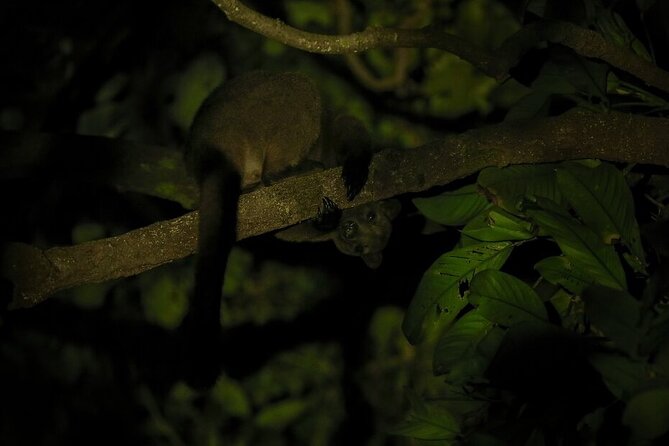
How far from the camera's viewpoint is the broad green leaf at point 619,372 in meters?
1.74

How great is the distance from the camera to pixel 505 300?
2.22 meters

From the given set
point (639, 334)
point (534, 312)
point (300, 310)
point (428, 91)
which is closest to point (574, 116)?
point (534, 312)

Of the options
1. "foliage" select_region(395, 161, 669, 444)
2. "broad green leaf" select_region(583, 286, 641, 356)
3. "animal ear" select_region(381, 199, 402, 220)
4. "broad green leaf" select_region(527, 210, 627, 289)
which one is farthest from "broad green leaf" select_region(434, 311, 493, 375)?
"animal ear" select_region(381, 199, 402, 220)

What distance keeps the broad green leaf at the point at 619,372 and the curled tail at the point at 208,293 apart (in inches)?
55.9

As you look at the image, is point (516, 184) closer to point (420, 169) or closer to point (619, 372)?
point (420, 169)

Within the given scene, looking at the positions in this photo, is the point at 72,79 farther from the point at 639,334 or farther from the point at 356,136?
the point at 639,334

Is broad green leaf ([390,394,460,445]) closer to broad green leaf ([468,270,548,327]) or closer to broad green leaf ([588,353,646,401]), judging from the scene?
broad green leaf ([468,270,548,327])

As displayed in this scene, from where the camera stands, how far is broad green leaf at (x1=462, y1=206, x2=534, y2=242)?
253 cm

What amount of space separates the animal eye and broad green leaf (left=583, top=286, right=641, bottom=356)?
245cm

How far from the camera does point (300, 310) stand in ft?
18.2

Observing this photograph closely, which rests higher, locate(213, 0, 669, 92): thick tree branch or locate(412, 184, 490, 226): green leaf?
locate(213, 0, 669, 92): thick tree branch

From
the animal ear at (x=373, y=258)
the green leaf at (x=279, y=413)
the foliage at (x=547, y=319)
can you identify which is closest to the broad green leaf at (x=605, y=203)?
the foliage at (x=547, y=319)

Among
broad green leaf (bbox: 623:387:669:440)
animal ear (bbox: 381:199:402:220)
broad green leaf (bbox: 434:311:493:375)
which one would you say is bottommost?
animal ear (bbox: 381:199:402:220)

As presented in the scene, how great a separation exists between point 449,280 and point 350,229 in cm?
169
